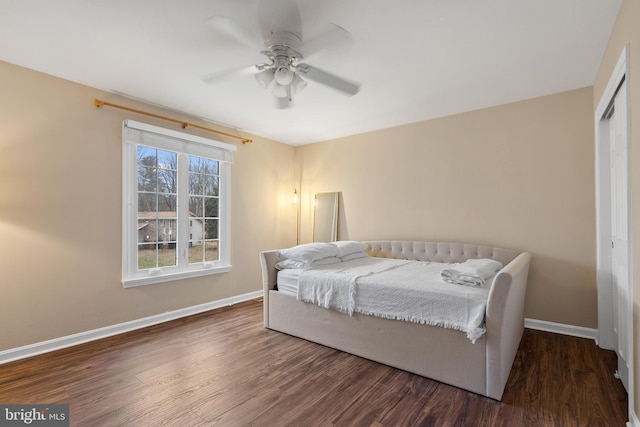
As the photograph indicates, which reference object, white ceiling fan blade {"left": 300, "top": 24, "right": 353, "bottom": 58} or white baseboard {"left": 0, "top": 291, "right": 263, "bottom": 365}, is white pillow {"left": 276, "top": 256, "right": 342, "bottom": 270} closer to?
white baseboard {"left": 0, "top": 291, "right": 263, "bottom": 365}

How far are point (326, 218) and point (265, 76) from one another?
275 centimetres

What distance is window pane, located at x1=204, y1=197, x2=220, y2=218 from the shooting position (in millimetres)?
3969

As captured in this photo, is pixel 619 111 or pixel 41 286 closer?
pixel 619 111

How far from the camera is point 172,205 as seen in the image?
142 inches

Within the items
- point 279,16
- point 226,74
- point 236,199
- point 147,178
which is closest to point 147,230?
point 147,178

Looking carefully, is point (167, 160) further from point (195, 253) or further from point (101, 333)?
point (101, 333)

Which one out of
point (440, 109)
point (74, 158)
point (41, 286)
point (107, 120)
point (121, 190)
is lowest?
point (41, 286)

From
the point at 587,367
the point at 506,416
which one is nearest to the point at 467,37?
the point at 506,416

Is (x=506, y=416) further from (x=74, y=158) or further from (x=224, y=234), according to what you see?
(x=74, y=158)

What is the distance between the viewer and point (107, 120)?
3.05 m

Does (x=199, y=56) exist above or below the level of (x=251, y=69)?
above

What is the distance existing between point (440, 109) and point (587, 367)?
276 cm

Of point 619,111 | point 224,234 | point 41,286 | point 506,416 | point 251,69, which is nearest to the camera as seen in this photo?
point 506,416

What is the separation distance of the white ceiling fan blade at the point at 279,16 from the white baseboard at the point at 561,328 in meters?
3.51
